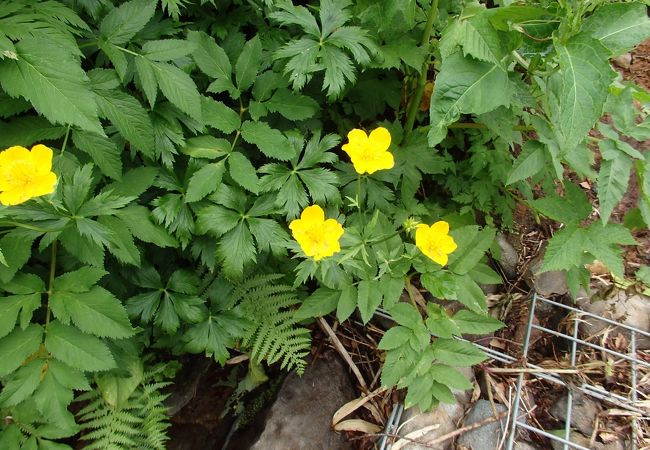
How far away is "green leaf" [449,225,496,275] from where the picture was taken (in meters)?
1.95

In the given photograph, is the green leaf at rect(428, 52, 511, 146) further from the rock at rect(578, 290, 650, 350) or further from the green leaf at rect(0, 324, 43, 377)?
the green leaf at rect(0, 324, 43, 377)

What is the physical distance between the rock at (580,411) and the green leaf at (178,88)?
1.95m

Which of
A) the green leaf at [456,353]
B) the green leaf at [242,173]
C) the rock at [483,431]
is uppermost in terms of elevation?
the green leaf at [242,173]

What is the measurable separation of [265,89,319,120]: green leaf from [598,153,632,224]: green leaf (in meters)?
1.12

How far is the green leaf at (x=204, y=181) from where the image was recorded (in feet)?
5.73

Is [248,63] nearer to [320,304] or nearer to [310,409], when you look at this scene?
[320,304]

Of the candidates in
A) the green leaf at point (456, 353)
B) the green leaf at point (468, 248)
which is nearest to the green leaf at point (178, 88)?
the green leaf at point (468, 248)

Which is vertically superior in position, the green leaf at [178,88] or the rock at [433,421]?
the green leaf at [178,88]

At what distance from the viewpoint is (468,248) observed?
2.00 metres

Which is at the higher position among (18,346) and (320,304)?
(18,346)

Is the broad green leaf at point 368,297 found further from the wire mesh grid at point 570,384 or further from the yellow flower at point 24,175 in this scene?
the yellow flower at point 24,175

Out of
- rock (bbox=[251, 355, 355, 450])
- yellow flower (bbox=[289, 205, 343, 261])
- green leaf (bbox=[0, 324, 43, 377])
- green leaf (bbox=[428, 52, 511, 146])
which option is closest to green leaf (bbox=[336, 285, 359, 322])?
yellow flower (bbox=[289, 205, 343, 261])

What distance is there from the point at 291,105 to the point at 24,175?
1.01 m

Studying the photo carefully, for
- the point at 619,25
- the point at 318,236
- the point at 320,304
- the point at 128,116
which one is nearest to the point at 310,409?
the point at 320,304
